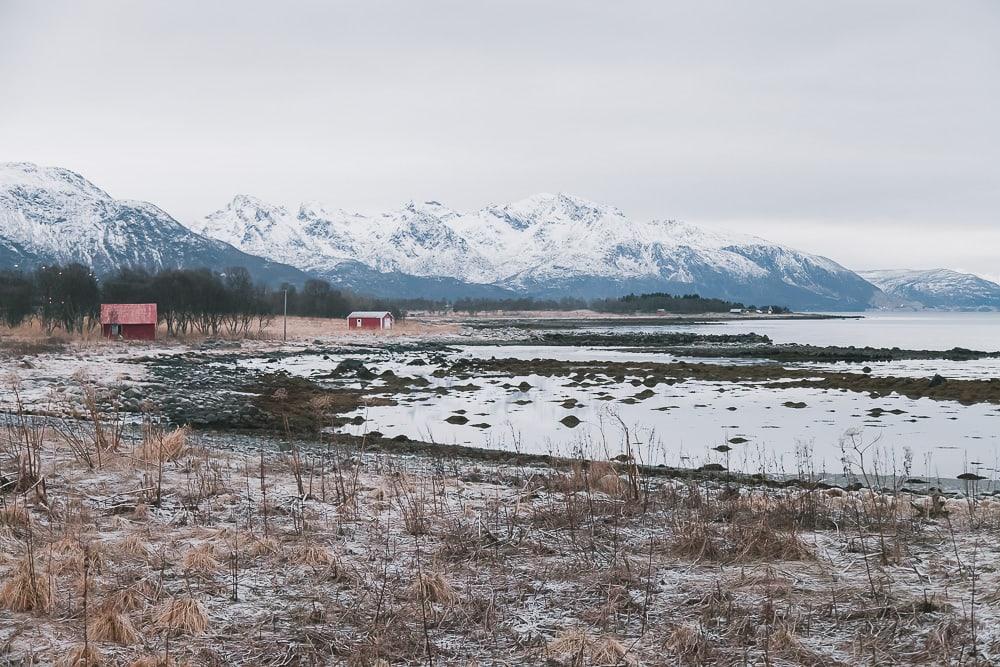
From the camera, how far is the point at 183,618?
6.00m

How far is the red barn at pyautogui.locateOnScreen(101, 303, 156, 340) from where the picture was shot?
62.8m

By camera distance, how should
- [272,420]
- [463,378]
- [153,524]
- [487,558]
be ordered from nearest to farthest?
[487,558]
[153,524]
[272,420]
[463,378]

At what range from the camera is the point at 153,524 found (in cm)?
870

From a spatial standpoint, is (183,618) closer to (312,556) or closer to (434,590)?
(312,556)

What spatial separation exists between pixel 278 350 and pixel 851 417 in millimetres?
45718

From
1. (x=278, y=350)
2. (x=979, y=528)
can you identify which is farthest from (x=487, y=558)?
(x=278, y=350)

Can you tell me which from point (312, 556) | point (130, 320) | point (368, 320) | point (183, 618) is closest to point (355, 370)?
point (130, 320)

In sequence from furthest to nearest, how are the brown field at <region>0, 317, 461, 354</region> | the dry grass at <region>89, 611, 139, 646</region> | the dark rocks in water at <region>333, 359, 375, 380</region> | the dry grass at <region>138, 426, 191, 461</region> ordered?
the brown field at <region>0, 317, 461, 354</region>, the dark rocks in water at <region>333, 359, 375, 380</region>, the dry grass at <region>138, 426, 191, 461</region>, the dry grass at <region>89, 611, 139, 646</region>

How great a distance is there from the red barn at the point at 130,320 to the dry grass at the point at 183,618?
61310mm

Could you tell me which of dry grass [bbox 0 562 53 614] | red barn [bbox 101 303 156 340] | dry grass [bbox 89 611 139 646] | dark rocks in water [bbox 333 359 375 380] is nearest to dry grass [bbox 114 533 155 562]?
dry grass [bbox 0 562 53 614]

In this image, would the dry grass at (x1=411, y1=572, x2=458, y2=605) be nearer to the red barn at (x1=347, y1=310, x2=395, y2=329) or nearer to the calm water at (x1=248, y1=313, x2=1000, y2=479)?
the calm water at (x1=248, y1=313, x2=1000, y2=479)

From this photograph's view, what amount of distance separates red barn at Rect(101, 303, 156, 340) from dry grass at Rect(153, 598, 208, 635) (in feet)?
201

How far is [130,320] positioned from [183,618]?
63.3m

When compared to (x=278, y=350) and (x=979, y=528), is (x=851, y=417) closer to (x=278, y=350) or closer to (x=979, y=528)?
(x=979, y=528)
